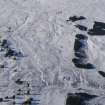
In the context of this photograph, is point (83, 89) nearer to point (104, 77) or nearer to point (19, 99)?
point (104, 77)

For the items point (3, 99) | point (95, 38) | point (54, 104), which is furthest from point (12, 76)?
point (95, 38)

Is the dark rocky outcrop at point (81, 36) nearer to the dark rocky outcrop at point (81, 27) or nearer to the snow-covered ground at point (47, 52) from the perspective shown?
the snow-covered ground at point (47, 52)

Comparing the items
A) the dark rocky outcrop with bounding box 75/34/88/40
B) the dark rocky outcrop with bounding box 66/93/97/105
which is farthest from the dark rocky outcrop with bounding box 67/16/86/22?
the dark rocky outcrop with bounding box 66/93/97/105

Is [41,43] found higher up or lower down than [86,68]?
higher up

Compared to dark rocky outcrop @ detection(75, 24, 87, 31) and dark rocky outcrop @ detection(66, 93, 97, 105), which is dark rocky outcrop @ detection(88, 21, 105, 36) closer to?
dark rocky outcrop @ detection(75, 24, 87, 31)

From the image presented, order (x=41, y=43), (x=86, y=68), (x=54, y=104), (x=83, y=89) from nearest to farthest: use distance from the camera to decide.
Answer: (x=54, y=104), (x=83, y=89), (x=86, y=68), (x=41, y=43)

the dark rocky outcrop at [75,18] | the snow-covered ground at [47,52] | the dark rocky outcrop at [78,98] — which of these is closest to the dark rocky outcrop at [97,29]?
the snow-covered ground at [47,52]

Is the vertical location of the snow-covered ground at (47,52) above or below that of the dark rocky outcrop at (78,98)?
above

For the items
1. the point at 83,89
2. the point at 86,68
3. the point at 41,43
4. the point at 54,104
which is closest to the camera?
the point at 54,104
